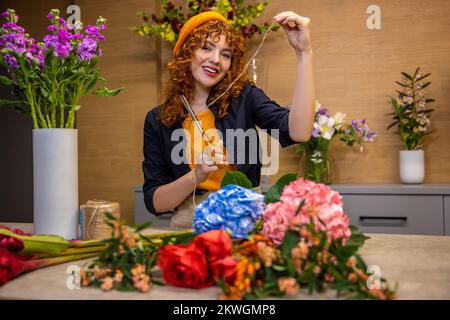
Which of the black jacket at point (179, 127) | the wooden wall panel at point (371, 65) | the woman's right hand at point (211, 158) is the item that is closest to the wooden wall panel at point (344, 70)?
the wooden wall panel at point (371, 65)

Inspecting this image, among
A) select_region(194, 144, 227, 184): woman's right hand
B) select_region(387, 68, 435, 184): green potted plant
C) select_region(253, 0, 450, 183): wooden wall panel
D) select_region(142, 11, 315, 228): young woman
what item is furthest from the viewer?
select_region(253, 0, 450, 183): wooden wall panel

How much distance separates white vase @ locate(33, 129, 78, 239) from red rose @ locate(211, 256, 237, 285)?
56cm

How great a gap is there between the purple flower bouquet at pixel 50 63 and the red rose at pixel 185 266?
1.94 ft

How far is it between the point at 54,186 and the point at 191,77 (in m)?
0.68

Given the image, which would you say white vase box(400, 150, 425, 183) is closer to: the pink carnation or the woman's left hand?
the woman's left hand

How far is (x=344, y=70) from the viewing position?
2.62 m

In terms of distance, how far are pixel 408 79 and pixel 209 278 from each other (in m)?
2.08

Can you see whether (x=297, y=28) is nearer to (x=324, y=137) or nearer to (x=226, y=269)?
(x=226, y=269)

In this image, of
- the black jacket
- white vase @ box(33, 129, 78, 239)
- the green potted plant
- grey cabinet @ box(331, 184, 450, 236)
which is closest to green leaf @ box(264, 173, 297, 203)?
white vase @ box(33, 129, 78, 239)

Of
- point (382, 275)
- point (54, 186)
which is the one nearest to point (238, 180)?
point (382, 275)

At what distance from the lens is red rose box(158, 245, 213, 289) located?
2.09ft

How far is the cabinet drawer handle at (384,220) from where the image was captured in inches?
86.4
